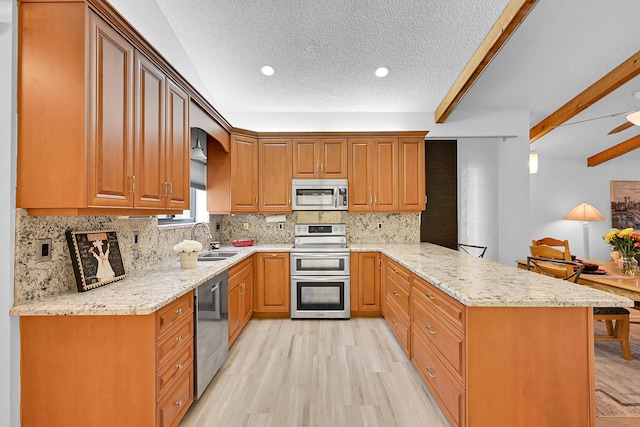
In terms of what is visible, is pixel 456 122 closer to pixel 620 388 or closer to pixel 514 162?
pixel 514 162

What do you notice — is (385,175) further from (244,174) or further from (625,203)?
(625,203)

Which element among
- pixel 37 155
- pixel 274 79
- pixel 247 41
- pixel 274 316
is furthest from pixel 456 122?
pixel 37 155

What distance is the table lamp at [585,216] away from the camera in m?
6.02

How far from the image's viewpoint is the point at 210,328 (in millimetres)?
2180

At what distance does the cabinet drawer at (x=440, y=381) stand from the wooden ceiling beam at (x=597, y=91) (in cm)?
384

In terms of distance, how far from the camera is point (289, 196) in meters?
3.95

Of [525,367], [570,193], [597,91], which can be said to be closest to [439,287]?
[525,367]

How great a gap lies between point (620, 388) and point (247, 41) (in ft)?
14.3

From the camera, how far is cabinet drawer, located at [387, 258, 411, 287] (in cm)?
264

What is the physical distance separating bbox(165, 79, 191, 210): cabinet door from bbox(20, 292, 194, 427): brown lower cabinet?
933mm

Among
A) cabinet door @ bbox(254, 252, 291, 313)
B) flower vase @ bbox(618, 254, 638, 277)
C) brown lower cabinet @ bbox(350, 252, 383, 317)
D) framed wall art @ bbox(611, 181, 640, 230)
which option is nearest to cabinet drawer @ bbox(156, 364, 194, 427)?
cabinet door @ bbox(254, 252, 291, 313)

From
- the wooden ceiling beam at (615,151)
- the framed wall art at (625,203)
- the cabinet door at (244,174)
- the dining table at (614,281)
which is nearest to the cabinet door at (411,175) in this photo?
the dining table at (614,281)

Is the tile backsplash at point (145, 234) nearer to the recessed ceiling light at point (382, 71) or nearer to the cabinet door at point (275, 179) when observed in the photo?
the cabinet door at point (275, 179)

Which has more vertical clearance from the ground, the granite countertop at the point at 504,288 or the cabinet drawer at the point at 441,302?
the granite countertop at the point at 504,288
